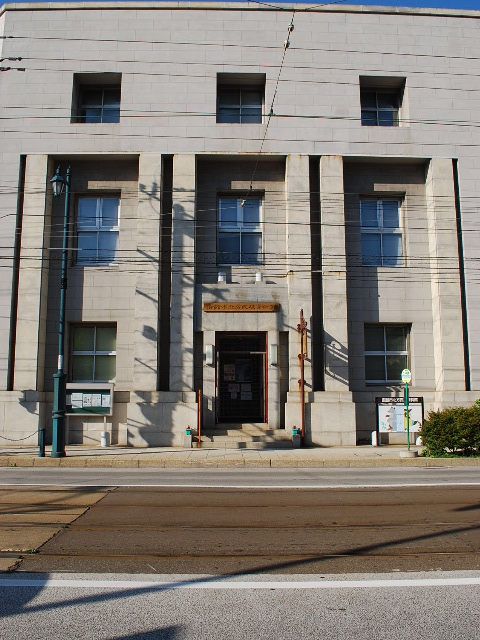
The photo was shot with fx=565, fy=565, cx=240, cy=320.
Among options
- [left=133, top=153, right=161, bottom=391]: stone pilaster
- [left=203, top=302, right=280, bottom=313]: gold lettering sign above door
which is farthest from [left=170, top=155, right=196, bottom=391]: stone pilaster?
[left=203, top=302, right=280, bottom=313]: gold lettering sign above door

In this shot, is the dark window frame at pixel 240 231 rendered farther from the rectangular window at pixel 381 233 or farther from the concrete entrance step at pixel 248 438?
the concrete entrance step at pixel 248 438

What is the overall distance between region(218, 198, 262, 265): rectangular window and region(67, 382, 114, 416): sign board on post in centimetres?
667

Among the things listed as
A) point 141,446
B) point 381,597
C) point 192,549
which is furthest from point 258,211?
point 381,597

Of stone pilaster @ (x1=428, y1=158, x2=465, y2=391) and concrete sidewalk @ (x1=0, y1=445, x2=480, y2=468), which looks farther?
stone pilaster @ (x1=428, y1=158, x2=465, y2=391)

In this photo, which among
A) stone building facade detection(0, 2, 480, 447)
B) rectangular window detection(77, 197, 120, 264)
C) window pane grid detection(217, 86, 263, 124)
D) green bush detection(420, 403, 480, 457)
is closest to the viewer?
green bush detection(420, 403, 480, 457)

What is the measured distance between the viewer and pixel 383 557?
6.31m

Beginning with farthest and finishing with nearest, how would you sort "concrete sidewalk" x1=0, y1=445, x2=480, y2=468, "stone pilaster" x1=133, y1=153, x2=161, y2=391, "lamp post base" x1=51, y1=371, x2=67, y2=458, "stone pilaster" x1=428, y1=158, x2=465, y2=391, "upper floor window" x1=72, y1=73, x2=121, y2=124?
"upper floor window" x1=72, y1=73, x2=121, y2=124, "stone pilaster" x1=428, y1=158, x2=465, y2=391, "stone pilaster" x1=133, y1=153, x2=161, y2=391, "lamp post base" x1=51, y1=371, x2=67, y2=458, "concrete sidewalk" x1=0, y1=445, x2=480, y2=468

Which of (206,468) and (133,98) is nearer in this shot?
(206,468)

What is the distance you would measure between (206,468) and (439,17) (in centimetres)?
2008

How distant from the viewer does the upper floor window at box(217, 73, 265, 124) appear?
907 inches

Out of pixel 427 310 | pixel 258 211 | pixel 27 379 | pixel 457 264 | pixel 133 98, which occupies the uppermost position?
pixel 133 98

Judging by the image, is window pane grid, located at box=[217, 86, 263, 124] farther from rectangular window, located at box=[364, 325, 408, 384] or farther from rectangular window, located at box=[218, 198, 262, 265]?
rectangular window, located at box=[364, 325, 408, 384]

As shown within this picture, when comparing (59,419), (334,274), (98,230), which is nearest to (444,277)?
(334,274)

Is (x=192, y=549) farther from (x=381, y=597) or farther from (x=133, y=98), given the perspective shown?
(x=133, y=98)
